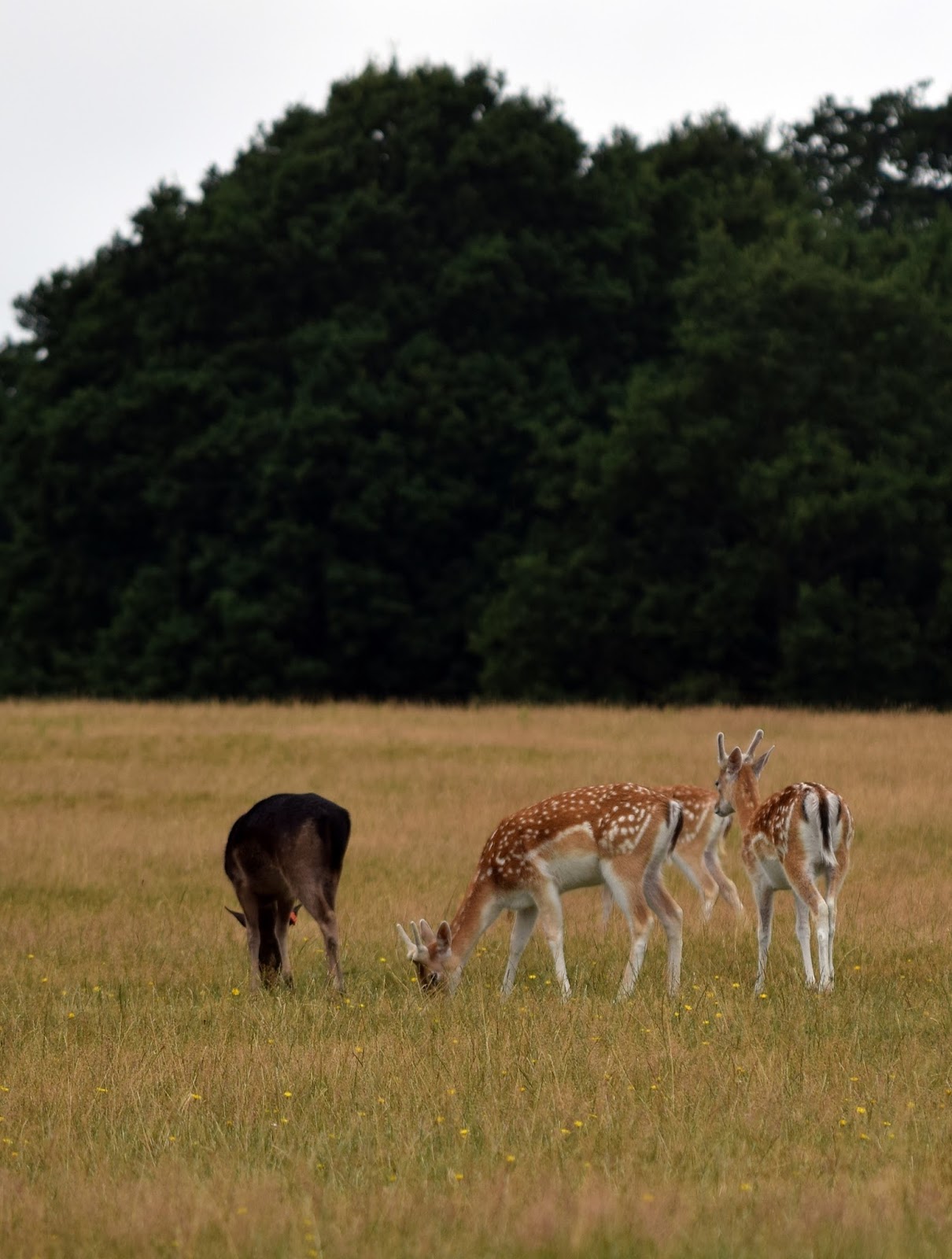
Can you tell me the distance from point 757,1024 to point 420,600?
3046 cm

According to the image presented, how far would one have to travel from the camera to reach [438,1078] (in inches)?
274

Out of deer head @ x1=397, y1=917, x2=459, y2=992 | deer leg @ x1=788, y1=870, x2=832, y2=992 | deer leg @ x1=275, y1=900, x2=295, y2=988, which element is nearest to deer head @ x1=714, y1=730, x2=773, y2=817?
deer leg @ x1=788, y1=870, x2=832, y2=992

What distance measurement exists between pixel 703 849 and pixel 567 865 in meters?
3.05

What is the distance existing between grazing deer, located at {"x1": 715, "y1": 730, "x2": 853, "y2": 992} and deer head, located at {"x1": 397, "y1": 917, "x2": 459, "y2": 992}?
159cm

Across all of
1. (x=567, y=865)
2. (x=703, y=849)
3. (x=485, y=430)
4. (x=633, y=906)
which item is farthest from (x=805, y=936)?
(x=485, y=430)

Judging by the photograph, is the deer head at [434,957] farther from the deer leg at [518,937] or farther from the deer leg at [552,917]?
the deer leg at [552,917]

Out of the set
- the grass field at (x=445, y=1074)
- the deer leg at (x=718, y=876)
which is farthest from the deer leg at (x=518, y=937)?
the deer leg at (x=718, y=876)

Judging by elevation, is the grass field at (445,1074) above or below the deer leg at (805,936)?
below

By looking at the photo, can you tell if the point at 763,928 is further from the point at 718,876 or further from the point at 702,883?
the point at 718,876

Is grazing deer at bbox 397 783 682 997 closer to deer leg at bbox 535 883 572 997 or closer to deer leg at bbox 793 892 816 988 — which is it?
deer leg at bbox 535 883 572 997

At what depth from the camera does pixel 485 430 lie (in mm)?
37250

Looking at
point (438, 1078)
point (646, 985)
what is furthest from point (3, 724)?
point (438, 1078)

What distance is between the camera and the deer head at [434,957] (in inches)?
362

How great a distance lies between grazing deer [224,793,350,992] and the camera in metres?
9.63
